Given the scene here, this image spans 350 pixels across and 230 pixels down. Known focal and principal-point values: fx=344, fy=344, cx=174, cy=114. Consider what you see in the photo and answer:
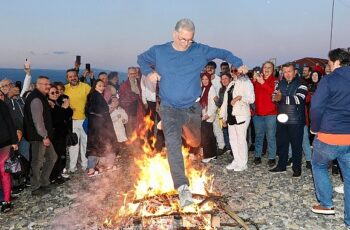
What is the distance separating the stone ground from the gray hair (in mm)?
3387

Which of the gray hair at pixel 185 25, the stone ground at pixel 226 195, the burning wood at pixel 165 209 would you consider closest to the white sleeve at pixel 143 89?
the stone ground at pixel 226 195

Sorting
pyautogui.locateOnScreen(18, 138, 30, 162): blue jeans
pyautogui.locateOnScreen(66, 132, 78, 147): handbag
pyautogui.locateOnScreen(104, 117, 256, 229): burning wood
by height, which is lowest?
pyautogui.locateOnScreen(104, 117, 256, 229): burning wood

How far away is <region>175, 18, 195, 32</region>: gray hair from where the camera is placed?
528 centimetres

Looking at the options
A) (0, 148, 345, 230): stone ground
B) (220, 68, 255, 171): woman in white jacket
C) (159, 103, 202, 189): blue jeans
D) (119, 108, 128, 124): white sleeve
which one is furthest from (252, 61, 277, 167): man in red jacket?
(119, 108, 128, 124): white sleeve

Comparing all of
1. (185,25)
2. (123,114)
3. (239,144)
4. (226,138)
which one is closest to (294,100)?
(239,144)

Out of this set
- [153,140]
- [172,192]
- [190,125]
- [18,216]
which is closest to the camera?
[190,125]

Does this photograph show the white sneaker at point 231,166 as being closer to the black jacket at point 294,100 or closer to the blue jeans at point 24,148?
the black jacket at point 294,100

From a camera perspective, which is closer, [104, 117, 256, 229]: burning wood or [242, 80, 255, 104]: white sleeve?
[104, 117, 256, 229]: burning wood

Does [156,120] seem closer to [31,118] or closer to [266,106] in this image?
[266,106]

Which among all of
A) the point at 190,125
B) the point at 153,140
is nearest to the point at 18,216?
the point at 190,125

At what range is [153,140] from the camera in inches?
436

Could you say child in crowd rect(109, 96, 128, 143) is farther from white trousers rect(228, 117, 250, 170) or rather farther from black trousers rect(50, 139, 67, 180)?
white trousers rect(228, 117, 250, 170)

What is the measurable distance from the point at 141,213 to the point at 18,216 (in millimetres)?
3004

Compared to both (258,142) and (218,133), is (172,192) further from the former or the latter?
(218,133)
